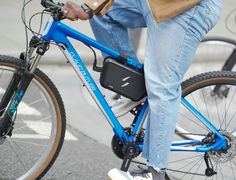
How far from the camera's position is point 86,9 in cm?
349

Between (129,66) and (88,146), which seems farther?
(88,146)

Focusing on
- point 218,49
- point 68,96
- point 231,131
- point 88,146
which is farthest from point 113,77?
point 68,96

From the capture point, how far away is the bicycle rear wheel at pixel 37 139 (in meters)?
3.75

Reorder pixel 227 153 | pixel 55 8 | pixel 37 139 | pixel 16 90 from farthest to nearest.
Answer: pixel 37 139 < pixel 227 153 < pixel 16 90 < pixel 55 8

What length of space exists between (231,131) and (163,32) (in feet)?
3.35

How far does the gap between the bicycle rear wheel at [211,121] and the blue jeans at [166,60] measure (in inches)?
13.9

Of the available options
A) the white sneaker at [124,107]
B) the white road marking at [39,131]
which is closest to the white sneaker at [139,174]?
the white sneaker at [124,107]

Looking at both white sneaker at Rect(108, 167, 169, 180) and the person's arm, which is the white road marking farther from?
the person's arm

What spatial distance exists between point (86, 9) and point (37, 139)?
143 cm

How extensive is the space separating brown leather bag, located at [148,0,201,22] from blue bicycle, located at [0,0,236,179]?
1.30ft

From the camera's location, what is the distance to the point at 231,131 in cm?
416

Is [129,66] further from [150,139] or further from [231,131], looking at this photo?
[231,131]

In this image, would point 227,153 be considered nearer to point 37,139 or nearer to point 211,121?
point 211,121

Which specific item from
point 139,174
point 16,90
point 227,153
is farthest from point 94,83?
point 227,153
